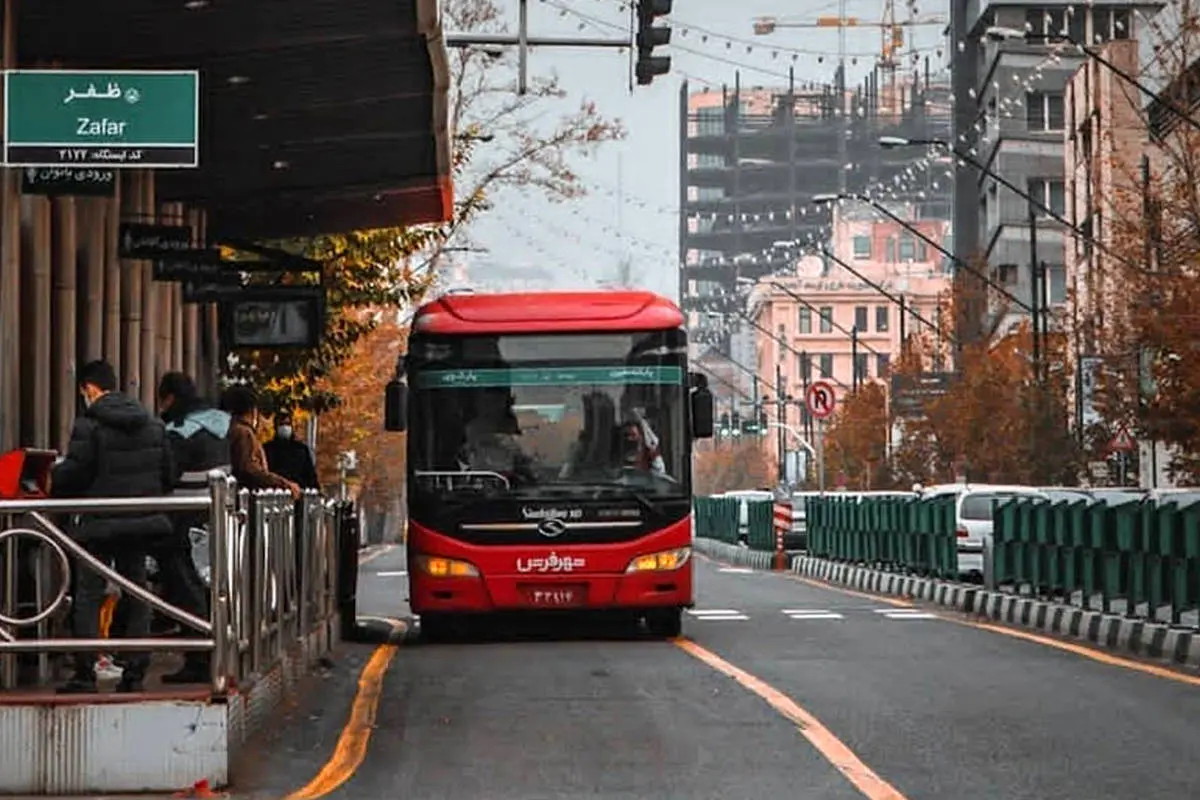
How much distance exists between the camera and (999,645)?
25062mm

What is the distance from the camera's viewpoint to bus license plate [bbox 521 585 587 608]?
25875 millimetres

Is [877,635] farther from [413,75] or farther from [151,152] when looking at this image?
[151,152]

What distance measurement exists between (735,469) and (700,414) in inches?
5470

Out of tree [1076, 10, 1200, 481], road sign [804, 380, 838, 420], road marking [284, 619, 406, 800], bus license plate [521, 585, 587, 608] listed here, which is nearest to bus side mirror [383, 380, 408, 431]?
bus license plate [521, 585, 587, 608]

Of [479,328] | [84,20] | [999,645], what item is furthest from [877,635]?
[84,20]

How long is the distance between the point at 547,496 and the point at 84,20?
5.78 metres

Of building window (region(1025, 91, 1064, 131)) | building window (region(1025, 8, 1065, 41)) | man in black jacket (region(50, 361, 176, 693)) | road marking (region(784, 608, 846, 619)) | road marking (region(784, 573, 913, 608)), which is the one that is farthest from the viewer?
building window (region(1025, 91, 1064, 131))

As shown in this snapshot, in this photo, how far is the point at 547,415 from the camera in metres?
26.1

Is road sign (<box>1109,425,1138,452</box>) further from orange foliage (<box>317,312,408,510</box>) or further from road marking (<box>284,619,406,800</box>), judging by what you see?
road marking (<box>284,619,406,800</box>)

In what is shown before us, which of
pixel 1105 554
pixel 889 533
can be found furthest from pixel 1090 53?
pixel 889 533

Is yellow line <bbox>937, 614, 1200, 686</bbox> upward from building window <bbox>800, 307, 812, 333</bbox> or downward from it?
downward

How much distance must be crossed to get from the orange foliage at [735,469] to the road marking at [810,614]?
121667 millimetres

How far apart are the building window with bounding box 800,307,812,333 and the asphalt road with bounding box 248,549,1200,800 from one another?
513 ft

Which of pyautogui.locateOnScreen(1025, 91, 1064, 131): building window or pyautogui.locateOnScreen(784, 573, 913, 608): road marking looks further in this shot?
pyautogui.locateOnScreen(1025, 91, 1064, 131): building window
